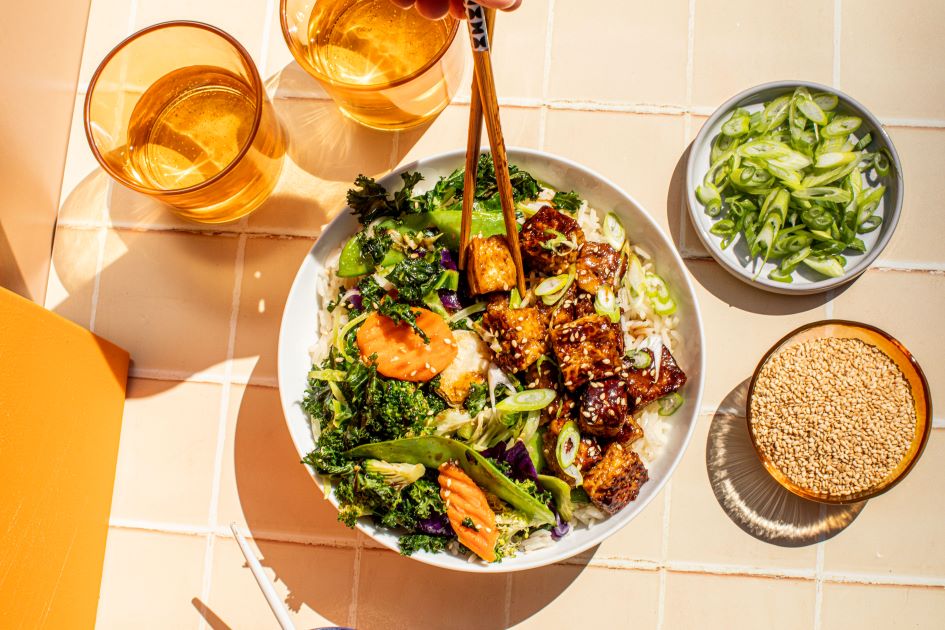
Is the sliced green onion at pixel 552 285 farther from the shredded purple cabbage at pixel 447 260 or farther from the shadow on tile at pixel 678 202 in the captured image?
the shadow on tile at pixel 678 202

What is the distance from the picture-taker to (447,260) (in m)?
2.04

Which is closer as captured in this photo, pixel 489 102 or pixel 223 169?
pixel 489 102

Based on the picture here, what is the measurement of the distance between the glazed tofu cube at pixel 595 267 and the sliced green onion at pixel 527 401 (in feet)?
1.03

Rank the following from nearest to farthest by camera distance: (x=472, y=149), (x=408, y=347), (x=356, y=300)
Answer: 1. (x=472, y=149)
2. (x=408, y=347)
3. (x=356, y=300)

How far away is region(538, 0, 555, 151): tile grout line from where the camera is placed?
240 centimetres

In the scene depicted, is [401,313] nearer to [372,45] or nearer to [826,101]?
[372,45]

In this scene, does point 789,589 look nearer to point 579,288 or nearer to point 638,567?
point 638,567

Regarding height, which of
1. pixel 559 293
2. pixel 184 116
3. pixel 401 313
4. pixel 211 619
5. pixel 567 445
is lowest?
pixel 211 619

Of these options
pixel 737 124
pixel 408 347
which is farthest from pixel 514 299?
pixel 737 124

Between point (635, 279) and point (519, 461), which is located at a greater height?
A: point (635, 279)

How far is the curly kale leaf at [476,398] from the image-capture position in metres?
1.95

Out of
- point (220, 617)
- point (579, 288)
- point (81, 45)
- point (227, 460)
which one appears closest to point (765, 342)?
point (579, 288)

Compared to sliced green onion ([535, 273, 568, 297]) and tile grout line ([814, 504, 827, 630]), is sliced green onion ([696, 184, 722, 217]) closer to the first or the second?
sliced green onion ([535, 273, 568, 297])

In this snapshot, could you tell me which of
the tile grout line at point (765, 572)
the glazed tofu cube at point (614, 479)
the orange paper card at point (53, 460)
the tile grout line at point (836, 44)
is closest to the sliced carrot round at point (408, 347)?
the glazed tofu cube at point (614, 479)
